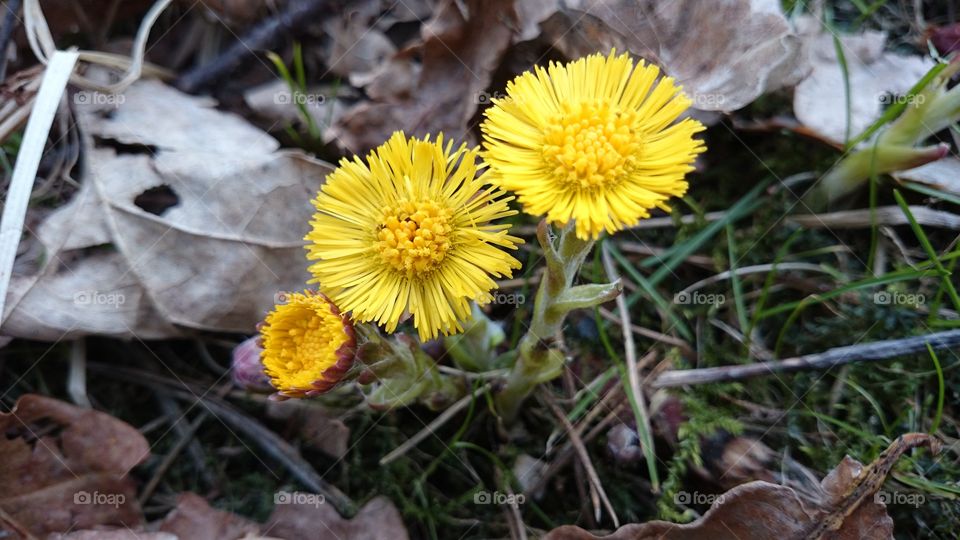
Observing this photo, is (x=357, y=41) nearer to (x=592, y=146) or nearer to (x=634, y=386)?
(x=592, y=146)

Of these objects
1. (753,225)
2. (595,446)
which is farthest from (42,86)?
(753,225)

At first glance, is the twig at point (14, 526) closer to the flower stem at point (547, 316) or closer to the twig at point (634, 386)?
the flower stem at point (547, 316)

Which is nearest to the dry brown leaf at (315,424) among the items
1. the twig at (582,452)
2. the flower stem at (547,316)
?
the flower stem at (547,316)

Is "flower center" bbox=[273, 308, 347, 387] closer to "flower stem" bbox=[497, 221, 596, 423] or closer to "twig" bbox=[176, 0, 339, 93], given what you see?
"flower stem" bbox=[497, 221, 596, 423]

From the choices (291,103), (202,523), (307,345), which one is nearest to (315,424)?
(202,523)

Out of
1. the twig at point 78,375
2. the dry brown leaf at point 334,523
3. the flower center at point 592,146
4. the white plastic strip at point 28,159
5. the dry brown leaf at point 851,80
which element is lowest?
the dry brown leaf at point 334,523

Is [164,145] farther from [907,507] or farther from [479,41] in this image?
[907,507]
